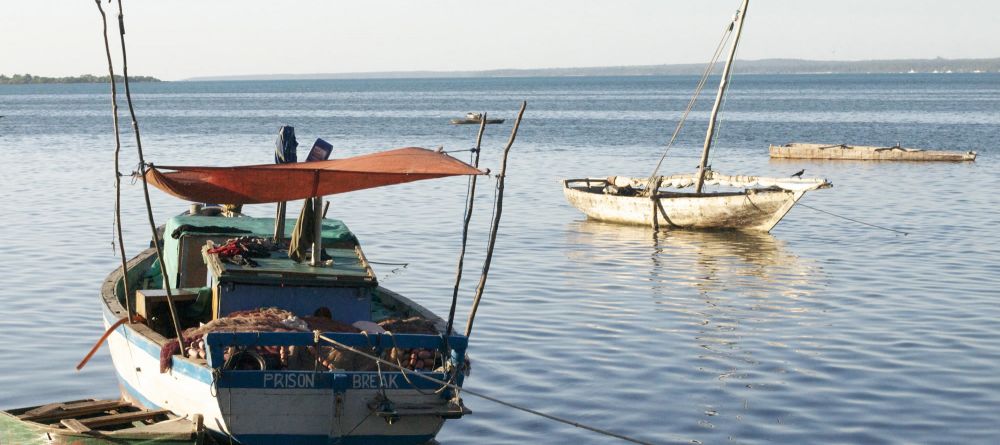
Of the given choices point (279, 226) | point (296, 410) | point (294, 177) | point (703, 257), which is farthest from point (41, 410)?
point (703, 257)

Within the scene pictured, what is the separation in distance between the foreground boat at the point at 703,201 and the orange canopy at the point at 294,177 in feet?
61.0

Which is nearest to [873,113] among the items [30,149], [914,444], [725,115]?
[725,115]

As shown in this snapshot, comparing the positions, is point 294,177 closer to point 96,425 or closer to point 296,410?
point 296,410

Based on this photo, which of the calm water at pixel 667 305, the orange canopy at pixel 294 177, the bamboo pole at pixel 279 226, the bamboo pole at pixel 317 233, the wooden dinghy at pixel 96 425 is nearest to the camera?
the wooden dinghy at pixel 96 425

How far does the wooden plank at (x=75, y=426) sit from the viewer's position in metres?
12.6

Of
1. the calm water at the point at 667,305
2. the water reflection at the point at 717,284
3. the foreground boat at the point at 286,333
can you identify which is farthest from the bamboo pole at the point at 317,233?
the water reflection at the point at 717,284

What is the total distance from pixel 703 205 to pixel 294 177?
19.9 meters

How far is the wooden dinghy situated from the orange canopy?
2400 mm

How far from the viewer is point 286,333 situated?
12102mm

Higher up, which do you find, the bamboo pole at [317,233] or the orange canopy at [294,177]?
the orange canopy at [294,177]

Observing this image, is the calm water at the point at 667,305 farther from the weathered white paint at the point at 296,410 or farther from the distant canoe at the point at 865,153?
the distant canoe at the point at 865,153

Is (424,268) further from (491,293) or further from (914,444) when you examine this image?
(914,444)

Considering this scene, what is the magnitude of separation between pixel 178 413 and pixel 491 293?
983 cm

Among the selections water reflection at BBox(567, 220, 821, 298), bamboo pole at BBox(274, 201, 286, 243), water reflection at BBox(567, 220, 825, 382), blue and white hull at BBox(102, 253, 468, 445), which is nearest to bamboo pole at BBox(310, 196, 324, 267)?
bamboo pole at BBox(274, 201, 286, 243)
